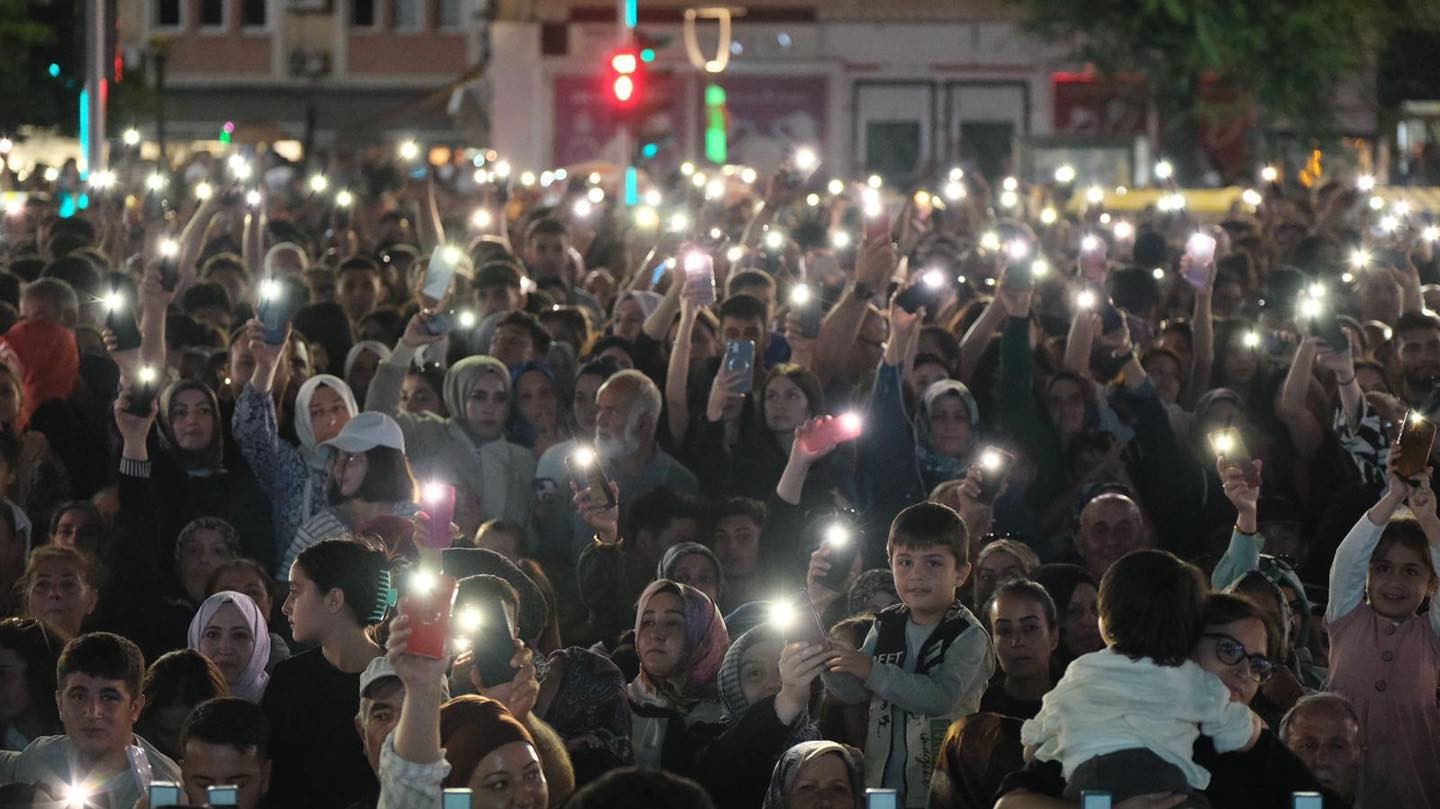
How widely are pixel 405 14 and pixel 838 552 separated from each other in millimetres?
45884

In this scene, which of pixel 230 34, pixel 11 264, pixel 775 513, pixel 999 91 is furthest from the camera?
pixel 230 34

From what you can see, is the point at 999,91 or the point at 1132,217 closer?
the point at 1132,217

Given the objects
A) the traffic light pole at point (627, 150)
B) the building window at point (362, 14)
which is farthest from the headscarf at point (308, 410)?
the building window at point (362, 14)

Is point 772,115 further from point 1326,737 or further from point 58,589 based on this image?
point 1326,737

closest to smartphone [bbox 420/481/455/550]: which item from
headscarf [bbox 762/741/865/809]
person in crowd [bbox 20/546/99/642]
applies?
headscarf [bbox 762/741/865/809]

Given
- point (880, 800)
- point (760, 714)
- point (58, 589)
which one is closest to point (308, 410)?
point (58, 589)

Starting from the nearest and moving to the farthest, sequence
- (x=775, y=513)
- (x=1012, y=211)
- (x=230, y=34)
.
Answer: (x=775, y=513) → (x=1012, y=211) → (x=230, y=34)

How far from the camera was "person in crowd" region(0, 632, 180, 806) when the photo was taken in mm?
6871

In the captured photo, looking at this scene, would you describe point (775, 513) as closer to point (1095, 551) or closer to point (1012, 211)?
point (1095, 551)

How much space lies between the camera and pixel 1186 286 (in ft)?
47.0

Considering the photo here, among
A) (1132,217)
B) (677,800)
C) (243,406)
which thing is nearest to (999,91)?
(1132,217)

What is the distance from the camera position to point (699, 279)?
36.7 ft

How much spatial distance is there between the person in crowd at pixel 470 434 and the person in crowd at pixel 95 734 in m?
3.14

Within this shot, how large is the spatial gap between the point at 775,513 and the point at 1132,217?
11.6 m
